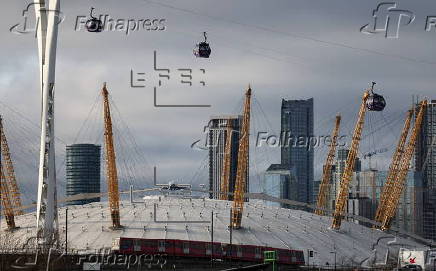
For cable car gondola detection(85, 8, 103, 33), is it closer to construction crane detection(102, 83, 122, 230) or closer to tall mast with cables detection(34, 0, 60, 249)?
tall mast with cables detection(34, 0, 60, 249)

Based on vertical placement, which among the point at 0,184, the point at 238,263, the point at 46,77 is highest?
the point at 46,77

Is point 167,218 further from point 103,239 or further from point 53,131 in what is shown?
point 53,131

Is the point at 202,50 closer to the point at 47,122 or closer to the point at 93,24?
the point at 93,24

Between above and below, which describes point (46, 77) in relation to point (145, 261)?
above

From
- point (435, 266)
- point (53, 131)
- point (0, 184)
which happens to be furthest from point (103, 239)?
point (435, 266)

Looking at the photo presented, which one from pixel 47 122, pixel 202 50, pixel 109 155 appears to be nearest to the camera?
pixel 47 122

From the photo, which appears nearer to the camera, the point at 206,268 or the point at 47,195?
the point at 47,195

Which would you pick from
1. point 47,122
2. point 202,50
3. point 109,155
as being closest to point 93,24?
point 47,122
